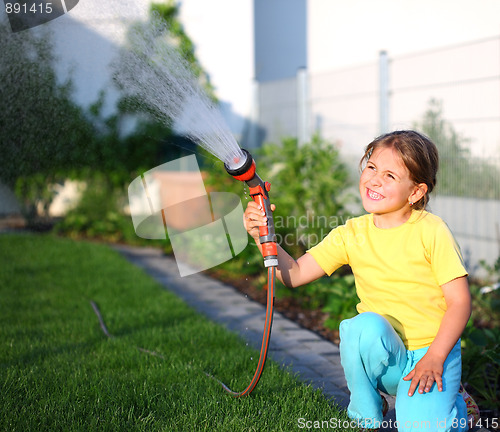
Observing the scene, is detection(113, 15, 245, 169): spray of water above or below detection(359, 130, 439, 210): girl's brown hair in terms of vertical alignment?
above

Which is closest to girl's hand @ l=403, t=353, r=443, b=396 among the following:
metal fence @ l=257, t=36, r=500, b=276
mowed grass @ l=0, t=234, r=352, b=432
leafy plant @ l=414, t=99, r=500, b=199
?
mowed grass @ l=0, t=234, r=352, b=432

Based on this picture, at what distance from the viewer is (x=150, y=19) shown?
2768 mm

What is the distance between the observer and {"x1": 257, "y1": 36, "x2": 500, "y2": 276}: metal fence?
177 inches

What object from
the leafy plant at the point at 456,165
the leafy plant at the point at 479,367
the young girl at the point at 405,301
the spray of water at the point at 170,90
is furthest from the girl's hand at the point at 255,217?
the leafy plant at the point at 456,165

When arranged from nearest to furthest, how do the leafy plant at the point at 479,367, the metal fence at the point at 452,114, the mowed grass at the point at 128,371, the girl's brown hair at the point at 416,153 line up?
the girl's brown hair at the point at 416,153, the mowed grass at the point at 128,371, the leafy plant at the point at 479,367, the metal fence at the point at 452,114

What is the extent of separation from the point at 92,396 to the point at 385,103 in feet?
13.6

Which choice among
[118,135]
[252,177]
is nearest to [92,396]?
[252,177]

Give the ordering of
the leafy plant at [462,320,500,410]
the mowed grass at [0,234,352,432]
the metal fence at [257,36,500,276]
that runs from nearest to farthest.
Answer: the mowed grass at [0,234,352,432] → the leafy plant at [462,320,500,410] → the metal fence at [257,36,500,276]

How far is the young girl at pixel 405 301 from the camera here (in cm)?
191

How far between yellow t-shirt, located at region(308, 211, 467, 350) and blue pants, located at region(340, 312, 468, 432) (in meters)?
0.08

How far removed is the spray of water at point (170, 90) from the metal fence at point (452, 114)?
2606mm

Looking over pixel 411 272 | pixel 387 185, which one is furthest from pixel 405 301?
pixel 387 185

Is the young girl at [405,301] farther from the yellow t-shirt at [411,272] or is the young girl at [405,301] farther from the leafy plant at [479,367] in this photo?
the leafy plant at [479,367]

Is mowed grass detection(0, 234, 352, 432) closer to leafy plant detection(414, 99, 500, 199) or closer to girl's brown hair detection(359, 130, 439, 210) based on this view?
girl's brown hair detection(359, 130, 439, 210)
